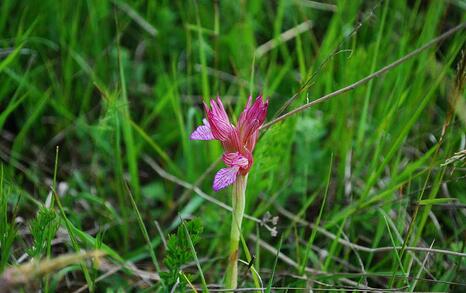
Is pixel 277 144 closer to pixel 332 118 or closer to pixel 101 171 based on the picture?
pixel 332 118

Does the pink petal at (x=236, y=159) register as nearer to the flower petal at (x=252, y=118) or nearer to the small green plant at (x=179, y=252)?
the flower petal at (x=252, y=118)

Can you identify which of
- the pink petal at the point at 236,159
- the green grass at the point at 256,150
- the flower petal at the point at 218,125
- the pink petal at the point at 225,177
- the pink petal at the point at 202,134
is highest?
the flower petal at the point at 218,125

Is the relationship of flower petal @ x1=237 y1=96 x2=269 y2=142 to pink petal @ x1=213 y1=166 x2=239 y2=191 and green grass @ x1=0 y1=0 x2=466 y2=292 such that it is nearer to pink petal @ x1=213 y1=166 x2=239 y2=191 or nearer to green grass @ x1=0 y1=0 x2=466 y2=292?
pink petal @ x1=213 y1=166 x2=239 y2=191

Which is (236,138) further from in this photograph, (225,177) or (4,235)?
(4,235)

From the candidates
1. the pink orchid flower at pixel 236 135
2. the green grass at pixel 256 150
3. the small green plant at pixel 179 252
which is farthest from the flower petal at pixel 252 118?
the green grass at pixel 256 150

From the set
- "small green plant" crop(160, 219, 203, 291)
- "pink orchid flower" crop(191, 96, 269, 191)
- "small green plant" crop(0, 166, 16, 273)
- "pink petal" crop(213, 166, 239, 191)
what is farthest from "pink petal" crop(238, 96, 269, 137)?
"small green plant" crop(0, 166, 16, 273)

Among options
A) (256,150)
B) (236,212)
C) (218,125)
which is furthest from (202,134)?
(256,150)
